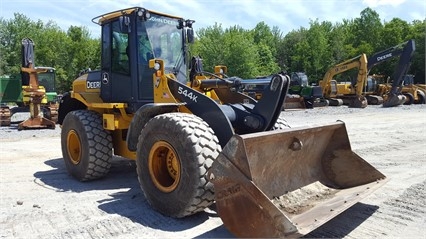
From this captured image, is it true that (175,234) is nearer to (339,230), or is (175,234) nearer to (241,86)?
(339,230)

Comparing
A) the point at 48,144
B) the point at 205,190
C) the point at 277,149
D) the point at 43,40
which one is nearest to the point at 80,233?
the point at 205,190

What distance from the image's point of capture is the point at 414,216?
4355 mm

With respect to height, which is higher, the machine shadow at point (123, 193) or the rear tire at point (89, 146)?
the rear tire at point (89, 146)

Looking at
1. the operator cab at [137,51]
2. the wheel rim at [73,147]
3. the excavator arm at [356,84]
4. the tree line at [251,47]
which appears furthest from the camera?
the tree line at [251,47]

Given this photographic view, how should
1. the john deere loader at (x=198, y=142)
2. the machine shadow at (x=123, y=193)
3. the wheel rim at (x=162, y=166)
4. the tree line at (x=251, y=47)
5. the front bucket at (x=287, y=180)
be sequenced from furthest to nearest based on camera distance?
the tree line at (x=251, y=47) → the wheel rim at (x=162, y=166) → the machine shadow at (x=123, y=193) → the john deere loader at (x=198, y=142) → the front bucket at (x=287, y=180)

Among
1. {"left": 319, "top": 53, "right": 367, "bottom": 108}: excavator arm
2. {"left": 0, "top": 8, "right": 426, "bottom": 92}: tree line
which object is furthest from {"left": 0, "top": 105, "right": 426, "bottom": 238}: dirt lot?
{"left": 0, "top": 8, "right": 426, "bottom": 92}: tree line

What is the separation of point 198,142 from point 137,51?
2.21m

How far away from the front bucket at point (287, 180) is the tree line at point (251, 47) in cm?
2748

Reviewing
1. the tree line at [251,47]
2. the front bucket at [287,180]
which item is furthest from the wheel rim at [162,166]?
the tree line at [251,47]

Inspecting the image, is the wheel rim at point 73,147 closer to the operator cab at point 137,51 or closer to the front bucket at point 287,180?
the operator cab at point 137,51

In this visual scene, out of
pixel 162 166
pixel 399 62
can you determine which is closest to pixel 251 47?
pixel 399 62

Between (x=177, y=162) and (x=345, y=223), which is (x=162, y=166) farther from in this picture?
(x=345, y=223)

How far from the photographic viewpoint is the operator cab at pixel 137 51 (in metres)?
5.69

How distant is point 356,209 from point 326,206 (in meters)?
0.70
